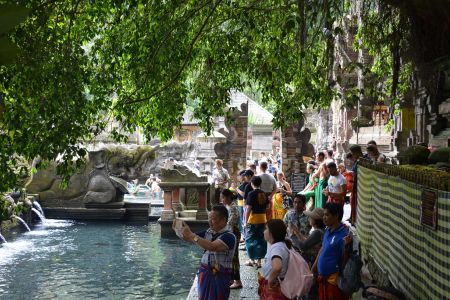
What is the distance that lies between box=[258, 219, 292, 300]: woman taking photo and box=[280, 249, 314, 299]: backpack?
4cm

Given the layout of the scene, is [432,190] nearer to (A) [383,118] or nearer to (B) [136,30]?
(B) [136,30]

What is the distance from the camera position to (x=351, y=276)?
17.4ft

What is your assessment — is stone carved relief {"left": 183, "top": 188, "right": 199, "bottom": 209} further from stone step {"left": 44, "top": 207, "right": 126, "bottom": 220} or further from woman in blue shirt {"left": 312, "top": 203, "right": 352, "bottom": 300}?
woman in blue shirt {"left": 312, "top": 203, "right": 352, "bottom": 300}

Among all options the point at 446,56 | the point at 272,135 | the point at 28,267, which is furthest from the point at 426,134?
the point at 272,135

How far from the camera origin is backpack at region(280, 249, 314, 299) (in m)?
5.37

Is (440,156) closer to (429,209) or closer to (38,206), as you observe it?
(429,209)

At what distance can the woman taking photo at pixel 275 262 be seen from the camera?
5367mm

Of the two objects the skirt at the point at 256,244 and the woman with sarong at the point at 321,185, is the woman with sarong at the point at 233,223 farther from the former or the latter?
the woman with sarong at the point at 321,185

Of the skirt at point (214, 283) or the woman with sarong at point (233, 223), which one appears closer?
the skirt at point (214, 283)

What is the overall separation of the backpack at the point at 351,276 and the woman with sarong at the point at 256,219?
4.13m

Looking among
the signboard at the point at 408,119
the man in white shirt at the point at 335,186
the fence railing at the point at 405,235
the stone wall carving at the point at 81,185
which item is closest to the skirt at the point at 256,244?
the man in white shirt at the point at 335,186

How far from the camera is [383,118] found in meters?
21.6

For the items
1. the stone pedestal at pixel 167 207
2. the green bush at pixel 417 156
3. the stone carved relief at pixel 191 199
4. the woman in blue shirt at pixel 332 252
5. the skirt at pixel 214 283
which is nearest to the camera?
the woman in blue shirt at pixel 332 252

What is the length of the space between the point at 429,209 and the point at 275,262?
1580 mm
